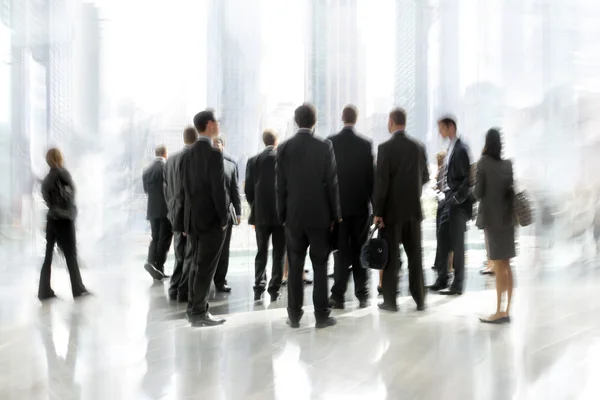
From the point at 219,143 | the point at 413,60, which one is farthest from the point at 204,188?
the point at 413,60

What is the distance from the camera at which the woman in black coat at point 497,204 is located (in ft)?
11.9

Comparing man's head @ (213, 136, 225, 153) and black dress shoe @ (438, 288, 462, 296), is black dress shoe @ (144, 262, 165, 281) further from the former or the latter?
black dress shoe @ (438, 288, 462, 296)

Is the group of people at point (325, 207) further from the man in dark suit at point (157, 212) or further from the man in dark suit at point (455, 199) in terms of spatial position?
the man in dark suit at point (157, 212)

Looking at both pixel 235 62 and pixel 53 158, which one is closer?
pixel 53 158

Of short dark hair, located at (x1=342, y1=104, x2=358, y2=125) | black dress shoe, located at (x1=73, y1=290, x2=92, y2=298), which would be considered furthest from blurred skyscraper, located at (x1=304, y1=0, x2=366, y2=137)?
black dress shoe, located at (x1=73, y1=290, x2=92, y2=298)

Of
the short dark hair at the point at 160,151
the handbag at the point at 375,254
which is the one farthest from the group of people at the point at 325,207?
the short dark hair at the point at 160,151

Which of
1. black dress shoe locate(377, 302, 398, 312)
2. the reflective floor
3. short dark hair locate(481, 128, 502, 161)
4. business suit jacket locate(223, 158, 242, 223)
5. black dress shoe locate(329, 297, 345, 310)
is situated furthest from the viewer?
business suit jacket locate(223, 158, 242, 223)

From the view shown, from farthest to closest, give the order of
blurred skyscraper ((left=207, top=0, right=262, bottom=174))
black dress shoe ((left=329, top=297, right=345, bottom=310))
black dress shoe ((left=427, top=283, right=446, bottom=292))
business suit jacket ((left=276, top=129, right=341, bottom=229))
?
blurred skyscraper ((left=207, top=0, right=262, bottom=174)) < black dress shoe ((left=427, top=283, right=446, bottom=292)) < black dress shoe ((left=329, top=297, right=345, bottom=310)) < business suit jacket ((left=276, top=129, right=341, bottom=229))

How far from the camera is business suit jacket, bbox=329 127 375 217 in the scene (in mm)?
4117

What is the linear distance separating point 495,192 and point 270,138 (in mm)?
1779

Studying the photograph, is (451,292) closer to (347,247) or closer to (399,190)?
(347,247)

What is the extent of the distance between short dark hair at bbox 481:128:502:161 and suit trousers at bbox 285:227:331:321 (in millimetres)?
1206

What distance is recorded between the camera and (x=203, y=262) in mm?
3682

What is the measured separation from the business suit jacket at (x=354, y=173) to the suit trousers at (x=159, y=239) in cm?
203
